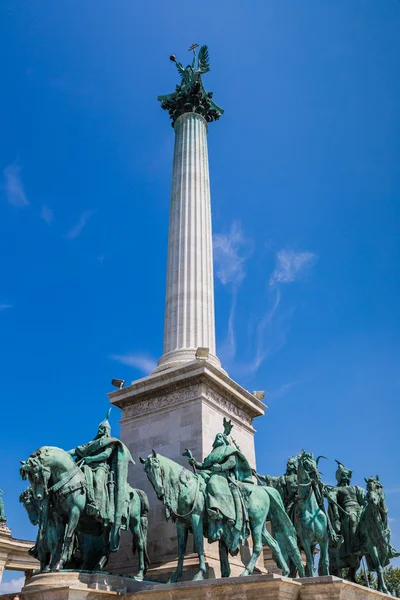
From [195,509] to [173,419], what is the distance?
465cm

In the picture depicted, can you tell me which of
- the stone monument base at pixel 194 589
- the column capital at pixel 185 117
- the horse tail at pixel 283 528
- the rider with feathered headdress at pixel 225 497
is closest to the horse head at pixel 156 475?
the rider with feathered headdress at pixel 225 497

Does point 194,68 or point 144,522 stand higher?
point 194,68

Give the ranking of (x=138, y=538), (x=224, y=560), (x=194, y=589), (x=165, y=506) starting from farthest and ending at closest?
(x=138, y=538) < (x=224, y=560) < (x=165, y=506) < (x=194, y=589)

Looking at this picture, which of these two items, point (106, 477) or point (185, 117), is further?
point (185, 117)

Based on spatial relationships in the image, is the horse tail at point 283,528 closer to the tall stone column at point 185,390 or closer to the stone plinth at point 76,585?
the tall stone column at point 185,390

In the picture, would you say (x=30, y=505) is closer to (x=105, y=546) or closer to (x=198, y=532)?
(x=105, y=546)

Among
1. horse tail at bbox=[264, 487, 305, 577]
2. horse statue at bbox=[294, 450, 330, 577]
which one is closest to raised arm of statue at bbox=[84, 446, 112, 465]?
horse tail at bbox=[264, 487, 305, 577]

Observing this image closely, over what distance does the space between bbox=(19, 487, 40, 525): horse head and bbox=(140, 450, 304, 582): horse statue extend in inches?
111

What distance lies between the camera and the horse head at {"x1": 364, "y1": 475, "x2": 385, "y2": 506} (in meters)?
16.9

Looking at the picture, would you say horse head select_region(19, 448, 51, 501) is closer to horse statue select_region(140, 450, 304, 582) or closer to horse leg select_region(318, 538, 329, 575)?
horse statue select_region(140, 450, 304, 582)

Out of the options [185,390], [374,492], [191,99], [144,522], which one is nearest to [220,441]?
[144,522]

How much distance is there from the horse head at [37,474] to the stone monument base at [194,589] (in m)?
1.68

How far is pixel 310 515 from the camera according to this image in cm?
1450

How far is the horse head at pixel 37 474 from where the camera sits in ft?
41.7
